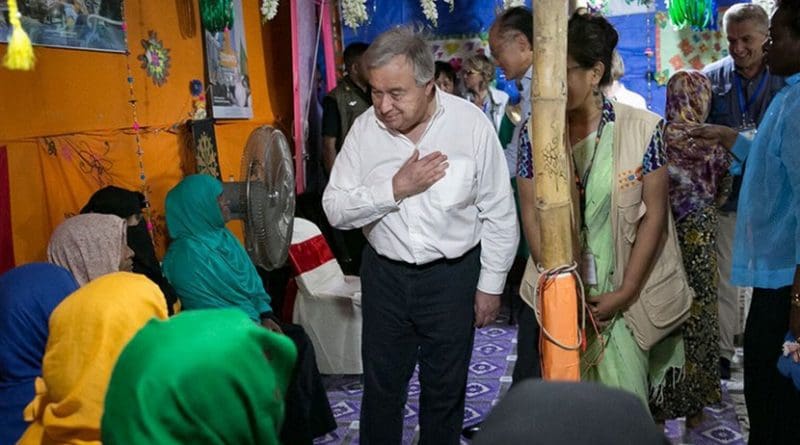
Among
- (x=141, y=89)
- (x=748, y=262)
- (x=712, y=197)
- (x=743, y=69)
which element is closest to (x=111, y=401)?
(x=748, y=262)

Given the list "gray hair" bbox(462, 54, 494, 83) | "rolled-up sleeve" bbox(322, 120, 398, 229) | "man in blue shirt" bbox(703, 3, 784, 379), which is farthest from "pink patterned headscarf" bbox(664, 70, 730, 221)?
"gray hair" bbox(462, 54, 494, 83)

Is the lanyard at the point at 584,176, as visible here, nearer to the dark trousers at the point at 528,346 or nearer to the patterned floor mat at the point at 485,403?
the dark trousers at the point at 528,346

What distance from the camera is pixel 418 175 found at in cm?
248

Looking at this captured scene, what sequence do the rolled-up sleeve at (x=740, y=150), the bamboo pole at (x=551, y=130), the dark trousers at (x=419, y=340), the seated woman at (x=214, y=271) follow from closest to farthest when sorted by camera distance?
the bamboo pole at (x=551, y=130) < the dark trousers at (x=419, y=340) < the rolled-up sleeve at (x=740, y=150) < the seated woman at (x=214, y=271)

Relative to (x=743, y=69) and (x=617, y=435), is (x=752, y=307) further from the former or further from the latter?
(x=743, y=69)

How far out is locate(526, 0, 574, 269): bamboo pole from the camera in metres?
1.64

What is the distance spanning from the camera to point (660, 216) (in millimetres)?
2268

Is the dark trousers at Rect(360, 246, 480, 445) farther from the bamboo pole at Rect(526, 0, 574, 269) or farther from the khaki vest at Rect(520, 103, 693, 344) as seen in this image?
the bamboo pole at Rect(526, 0, 574, 269)

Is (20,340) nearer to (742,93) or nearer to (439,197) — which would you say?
(439,197)

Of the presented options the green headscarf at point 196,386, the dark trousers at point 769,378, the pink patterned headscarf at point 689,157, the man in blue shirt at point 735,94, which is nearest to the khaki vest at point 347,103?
the man in blue shirt at point 735,94

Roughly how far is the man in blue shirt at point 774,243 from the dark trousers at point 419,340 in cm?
87

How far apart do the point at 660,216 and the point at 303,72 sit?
12.0 ft

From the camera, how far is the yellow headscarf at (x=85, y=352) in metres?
1.71

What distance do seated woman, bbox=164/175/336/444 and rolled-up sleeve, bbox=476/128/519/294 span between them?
1.04 meters
